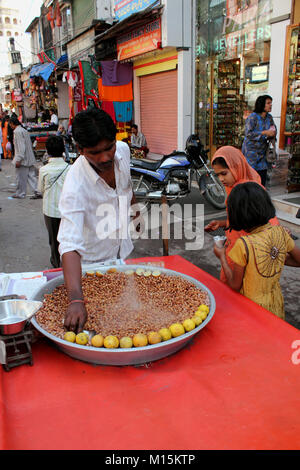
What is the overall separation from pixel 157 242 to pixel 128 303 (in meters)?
3.32

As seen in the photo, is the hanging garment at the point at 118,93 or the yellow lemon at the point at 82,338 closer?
the yellow lemon at the point at 82,338

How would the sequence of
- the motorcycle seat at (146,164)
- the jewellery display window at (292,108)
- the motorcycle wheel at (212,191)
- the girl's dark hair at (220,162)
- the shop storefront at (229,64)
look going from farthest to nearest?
the shop storefront at (229,64) < the motorcycle seat at (146,164) < the motorcycle wheel at (212,191) < the jewellery display window at (292,108) < the girl's dark hair at (220,162)

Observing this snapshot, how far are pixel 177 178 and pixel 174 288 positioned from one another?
186 inches

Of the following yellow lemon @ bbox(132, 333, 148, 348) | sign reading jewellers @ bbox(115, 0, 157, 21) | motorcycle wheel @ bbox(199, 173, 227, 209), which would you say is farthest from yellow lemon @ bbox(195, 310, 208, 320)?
sign reading jewellers @ bbox(115, 0, 157, 21)

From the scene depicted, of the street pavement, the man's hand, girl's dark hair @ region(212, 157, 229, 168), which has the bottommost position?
the street pavement

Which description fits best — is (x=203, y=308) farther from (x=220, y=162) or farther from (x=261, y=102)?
(x=261, y=102)

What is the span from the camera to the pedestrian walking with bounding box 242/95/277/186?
515 centimetres

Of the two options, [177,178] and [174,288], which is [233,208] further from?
[177,178]

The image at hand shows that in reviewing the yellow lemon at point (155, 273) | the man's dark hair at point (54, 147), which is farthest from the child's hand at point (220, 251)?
the man's dark hair at point (54, 147)

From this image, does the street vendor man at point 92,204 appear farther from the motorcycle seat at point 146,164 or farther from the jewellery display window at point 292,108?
the jewellery display window at point 292,108

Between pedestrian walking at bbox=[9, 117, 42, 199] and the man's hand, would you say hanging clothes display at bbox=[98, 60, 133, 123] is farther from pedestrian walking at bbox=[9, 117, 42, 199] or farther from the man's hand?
the man's hand

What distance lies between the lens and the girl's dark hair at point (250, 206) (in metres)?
1.65

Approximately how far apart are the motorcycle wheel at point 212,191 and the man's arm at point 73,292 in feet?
16.0
